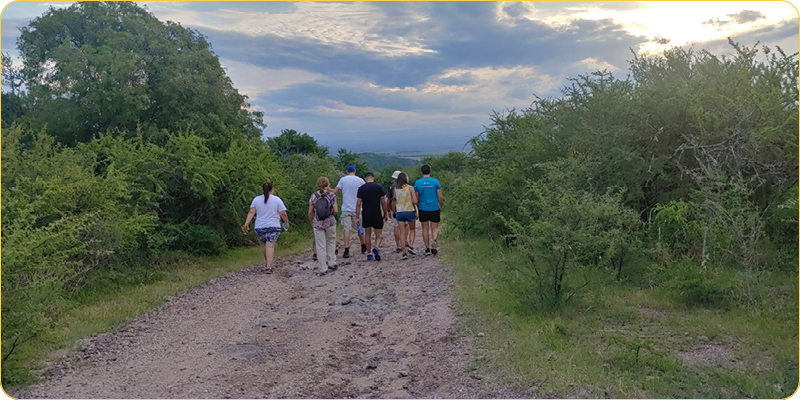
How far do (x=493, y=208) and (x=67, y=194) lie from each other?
8.45 metres

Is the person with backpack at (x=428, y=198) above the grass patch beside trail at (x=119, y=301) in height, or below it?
above

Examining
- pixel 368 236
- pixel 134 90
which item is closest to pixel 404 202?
pixel 368 236

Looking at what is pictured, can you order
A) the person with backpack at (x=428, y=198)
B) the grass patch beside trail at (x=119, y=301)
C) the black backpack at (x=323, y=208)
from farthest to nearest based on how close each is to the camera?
the person with backpack at (x=428, y=198) < the black backpack at (x=323, y=208) < the grass patch beside trail at (x=119, y=301)

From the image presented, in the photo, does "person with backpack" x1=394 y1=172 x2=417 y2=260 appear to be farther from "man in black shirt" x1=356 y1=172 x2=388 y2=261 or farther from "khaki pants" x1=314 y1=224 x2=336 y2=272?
"khaki pants" x1=314 y1=224 x2=336 y2=272

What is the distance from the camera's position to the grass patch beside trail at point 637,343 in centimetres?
501

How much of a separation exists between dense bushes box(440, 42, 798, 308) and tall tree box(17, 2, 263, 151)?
10511mm

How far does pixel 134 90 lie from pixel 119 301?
10420 mm

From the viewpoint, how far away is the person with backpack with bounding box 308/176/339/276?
11.2 metres

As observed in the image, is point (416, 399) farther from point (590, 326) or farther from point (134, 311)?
point (134, 311)

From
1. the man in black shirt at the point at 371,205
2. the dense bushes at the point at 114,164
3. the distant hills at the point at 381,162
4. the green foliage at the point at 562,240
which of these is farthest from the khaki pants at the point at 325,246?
the distant hills at the point at 381,162

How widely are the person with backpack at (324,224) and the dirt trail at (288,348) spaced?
1.30 meters

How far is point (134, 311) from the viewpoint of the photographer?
27.1 feet

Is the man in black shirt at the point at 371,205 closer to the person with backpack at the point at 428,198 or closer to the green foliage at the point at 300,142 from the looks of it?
the person with backpack at the point at 428,198

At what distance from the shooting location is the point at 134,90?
17.5m
